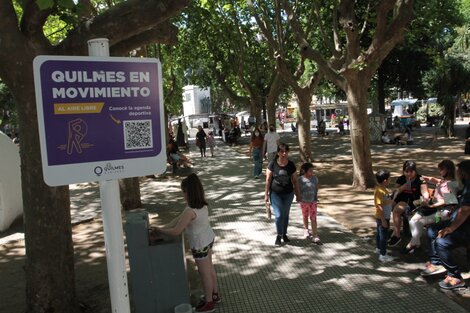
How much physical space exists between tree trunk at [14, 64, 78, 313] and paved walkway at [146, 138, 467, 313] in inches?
65.6

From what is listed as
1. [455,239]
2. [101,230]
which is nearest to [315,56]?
[101,230]

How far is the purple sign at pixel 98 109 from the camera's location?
7.17 feet

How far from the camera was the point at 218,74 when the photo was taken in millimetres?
28844

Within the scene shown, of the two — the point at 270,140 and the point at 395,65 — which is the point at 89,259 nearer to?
the point at 270,140

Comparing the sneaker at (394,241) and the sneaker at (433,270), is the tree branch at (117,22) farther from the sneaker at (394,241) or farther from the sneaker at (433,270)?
the sneaker at (394,241)

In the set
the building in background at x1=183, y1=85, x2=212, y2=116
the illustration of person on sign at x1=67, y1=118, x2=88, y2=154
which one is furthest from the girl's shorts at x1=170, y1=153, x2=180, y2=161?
the building in background at x1=183, y1=85, x2=212, y2=116

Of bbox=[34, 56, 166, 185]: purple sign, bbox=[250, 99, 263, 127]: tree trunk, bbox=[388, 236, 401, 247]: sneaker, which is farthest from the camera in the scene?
bbox=[250, 99, 263, 127]: tree trunk

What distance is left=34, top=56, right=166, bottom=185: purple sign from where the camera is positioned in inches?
86.0

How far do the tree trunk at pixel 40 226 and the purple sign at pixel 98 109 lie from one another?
2.30m

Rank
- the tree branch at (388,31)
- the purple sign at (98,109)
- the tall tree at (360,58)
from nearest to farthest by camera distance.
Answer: the purple sign at (98,109) < the tree branch at (388,31) < the tall tree at (360,58)

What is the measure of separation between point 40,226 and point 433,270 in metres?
4.37

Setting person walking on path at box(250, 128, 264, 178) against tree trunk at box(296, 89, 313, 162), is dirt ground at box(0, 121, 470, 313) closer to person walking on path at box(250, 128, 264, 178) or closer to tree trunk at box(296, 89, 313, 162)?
tree trunk at box(296, 89, 313, 162)

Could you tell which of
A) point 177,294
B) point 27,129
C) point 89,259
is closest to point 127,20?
point 27,129

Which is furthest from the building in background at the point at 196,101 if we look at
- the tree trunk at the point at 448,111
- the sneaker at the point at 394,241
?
Answer: the sneaker at the point at 394,241
